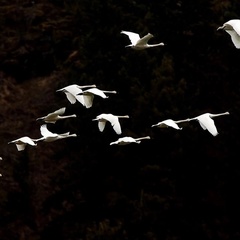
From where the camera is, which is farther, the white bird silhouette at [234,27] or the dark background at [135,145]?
the dark background at [135,145]

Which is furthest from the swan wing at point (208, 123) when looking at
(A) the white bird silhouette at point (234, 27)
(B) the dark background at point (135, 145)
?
(B) the dark background at point (135, 145)

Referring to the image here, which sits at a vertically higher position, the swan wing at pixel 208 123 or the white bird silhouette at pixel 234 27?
the white bird silhouette at pixel 234 27

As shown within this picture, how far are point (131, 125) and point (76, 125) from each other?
1.37 meters

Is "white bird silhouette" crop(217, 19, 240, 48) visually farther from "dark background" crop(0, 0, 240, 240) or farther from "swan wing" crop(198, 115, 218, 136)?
"dark background" crop(0, 0, 240, 240)

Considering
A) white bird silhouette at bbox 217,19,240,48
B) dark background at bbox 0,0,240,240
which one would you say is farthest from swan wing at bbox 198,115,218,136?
dark background at bbox 0,0,240,240

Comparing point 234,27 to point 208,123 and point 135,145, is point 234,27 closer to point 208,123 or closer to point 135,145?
point 208,123

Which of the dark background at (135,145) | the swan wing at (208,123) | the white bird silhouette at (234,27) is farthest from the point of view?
the dark background at (135,145)

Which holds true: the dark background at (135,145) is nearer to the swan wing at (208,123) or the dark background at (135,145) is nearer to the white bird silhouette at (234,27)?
the swan wing at (208,123)

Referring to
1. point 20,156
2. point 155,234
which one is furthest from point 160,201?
point 20,156

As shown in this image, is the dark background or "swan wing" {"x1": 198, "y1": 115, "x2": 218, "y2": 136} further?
the dark background

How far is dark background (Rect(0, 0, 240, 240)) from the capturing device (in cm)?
1748

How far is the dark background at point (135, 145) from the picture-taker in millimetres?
17484

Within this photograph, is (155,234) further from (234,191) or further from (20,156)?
(20,156)

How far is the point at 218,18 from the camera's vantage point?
21266mm
